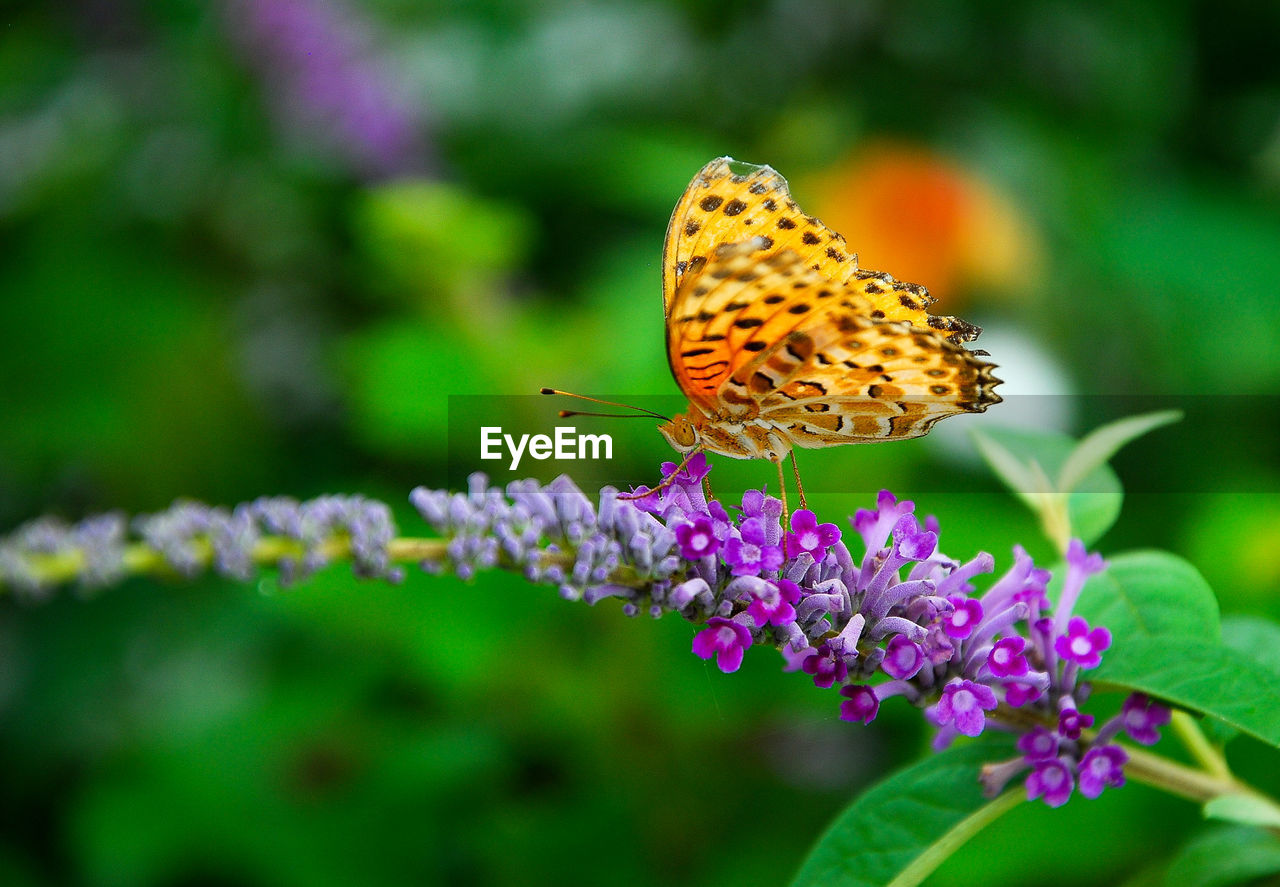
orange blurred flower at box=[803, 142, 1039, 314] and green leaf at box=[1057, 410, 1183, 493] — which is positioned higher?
orange blurred flower at box=[803, 142, 1039, 314]

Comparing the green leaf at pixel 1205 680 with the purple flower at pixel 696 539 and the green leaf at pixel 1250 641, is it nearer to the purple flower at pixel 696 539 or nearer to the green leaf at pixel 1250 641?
the green leaf at pixel 1250 641

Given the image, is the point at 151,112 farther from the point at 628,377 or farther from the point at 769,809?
the point at 769,809

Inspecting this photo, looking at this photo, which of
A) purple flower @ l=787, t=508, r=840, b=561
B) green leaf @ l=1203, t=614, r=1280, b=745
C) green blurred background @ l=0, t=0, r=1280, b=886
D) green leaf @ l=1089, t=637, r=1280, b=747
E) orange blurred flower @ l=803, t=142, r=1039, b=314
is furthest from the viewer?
orange blurred flower @ l=803, t=142, r=1039, b=314

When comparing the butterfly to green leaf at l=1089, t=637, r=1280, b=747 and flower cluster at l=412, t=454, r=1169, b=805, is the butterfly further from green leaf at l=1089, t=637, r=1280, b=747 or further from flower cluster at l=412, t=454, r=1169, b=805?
green leaf at l=1089, t=637, r=1280, b=747

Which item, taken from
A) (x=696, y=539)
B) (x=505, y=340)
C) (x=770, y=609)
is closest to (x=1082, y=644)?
(x=770, y=609)

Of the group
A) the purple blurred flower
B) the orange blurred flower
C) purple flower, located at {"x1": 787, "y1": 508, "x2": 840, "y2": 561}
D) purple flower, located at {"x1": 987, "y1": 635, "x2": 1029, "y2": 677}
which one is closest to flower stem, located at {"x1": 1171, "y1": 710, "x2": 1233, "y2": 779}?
purple flower, located at {"x1": 987, "y1": 635, "x2": 1029, "y2": 677}

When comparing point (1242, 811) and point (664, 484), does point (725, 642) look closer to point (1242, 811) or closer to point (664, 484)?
point (664, 484)

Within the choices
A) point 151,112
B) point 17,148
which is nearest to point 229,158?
point 151,112
